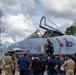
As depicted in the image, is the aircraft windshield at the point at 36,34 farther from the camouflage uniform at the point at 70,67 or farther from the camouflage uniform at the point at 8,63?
the camouflage uniform at the point at 70,67

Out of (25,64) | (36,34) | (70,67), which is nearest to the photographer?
(70,67)

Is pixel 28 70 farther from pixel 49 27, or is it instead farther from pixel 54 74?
pixel 49 27

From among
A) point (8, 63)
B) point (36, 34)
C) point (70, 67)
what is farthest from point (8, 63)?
point (36, 34)

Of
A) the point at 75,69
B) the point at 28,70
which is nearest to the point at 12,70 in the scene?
the point at 28,70

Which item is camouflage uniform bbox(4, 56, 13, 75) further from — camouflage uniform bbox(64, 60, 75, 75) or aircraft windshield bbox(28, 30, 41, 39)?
aircraft windshield bbox(28, 30, 41, 39)

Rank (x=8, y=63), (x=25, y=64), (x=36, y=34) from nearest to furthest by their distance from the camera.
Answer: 1. (x=25, y=64)
2. (x=8, y=63)
3. (x=36, y=34)

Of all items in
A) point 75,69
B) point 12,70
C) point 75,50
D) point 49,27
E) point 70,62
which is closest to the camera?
point 70,62

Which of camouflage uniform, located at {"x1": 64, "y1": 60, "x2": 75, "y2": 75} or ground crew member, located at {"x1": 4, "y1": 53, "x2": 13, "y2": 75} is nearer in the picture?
camouflage uniform, located at {"x1": 64, "y1": 60, "x2": 75, "y2": 75}

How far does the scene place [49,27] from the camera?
1181 inches

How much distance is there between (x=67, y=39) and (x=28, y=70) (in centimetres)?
1064

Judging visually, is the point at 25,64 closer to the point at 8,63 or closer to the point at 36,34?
the point at 8,63

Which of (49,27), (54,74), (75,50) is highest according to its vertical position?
(49,27)

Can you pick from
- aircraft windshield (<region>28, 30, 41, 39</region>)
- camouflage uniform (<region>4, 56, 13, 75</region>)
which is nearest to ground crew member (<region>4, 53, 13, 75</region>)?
camouflage uniform (<region>4, 56, 13, 75</region>)

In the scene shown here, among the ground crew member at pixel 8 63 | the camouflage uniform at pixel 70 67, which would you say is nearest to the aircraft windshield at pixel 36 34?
the ground crew member at pixel 8 63
